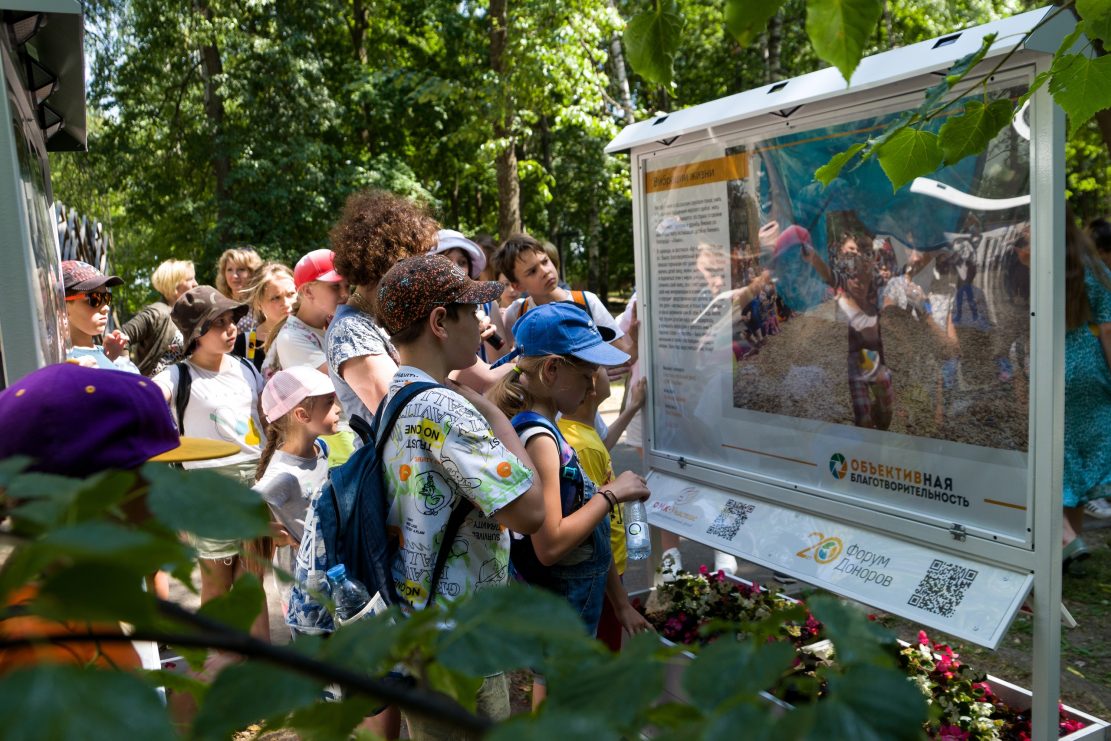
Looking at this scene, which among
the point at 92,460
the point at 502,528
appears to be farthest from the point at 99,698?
the point at 502,528

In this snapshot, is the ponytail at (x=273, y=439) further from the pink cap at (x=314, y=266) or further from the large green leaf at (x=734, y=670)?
the large green leaf at (x=734, y=670)

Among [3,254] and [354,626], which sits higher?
[3,254]

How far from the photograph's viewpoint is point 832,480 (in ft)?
11.0

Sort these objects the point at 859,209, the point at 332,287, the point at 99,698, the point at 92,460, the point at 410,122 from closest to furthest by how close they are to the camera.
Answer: the point at 99,698
the point at 92,460
the point at 859,209
the point at 332,287
the point at 410,122

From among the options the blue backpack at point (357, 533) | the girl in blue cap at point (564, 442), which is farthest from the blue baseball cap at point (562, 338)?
the blue backpack at point (357, 533)

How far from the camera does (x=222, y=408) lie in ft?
14.2

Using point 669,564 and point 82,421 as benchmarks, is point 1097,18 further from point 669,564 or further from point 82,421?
point 669,564

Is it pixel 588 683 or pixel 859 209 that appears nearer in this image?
pixel 588 683

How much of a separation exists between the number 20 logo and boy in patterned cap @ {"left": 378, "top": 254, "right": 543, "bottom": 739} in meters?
1.42

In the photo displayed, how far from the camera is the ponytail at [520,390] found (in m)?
2.95

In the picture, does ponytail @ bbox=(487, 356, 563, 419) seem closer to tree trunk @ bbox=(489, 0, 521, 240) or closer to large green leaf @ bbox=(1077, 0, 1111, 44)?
large green leaf @ bbox=(1077, 0, 1111, 44)

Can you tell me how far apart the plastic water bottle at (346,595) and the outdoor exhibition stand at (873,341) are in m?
1.71

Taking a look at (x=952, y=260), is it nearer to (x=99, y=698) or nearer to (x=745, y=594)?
(x=745, y=594)

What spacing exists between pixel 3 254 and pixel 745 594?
3259 mm
